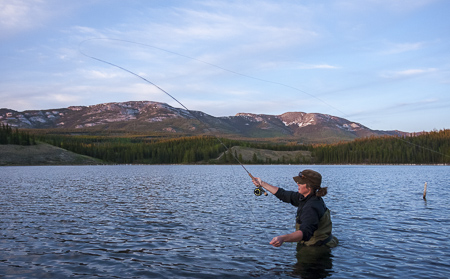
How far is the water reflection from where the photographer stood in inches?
508

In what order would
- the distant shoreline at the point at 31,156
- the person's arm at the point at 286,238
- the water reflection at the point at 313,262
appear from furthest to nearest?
1. the distant shoreline at the point at 31,156
2. the water reflection at the point at 313,262
3. the person's arm at the point at 286,238

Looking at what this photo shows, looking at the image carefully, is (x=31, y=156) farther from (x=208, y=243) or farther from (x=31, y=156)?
(x=208, y=243)

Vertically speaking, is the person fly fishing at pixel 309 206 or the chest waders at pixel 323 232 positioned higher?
the person fly fishing at pixel 309 206

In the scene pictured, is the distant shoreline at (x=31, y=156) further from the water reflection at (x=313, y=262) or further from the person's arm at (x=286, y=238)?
the person's arm at (x=286, y=238)

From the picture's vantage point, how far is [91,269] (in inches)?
526

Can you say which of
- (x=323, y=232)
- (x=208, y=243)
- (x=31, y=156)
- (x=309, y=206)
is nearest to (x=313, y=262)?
(x=323, y=232)

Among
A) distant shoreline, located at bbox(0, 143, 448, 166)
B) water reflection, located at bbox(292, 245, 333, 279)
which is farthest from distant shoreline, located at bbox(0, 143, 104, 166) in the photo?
water reflection, located at bbox(292, 245, 333, 279)

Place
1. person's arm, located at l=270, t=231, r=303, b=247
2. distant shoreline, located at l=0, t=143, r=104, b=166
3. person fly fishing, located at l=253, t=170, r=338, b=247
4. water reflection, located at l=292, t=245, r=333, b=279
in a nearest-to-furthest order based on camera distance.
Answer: person's arm, located at l=270, t=231, r=303, b=247
person fly fishing, located at l=253, t=170, r=338, b=247
water reflection, located at l=292, t=245, r=333, b=279
distant shoreline, located at l=0, t=143, r=104, b=166

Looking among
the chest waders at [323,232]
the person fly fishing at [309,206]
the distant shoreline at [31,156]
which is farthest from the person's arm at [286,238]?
the distant shoreline at [31,156]

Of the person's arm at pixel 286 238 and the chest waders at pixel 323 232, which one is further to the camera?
the chest waders at pixel 323 232

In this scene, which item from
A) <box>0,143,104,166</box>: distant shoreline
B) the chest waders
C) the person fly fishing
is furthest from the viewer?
<box>0,143,104,166</box>: distant shoreline

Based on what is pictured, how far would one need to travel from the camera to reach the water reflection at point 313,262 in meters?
12.9

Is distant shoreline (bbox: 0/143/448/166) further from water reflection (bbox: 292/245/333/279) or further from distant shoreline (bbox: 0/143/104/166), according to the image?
water reflection (bbox: 292/245/333/279)

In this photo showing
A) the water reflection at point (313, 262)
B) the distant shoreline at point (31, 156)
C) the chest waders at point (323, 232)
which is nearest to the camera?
the water reflection at point (313, 262)
